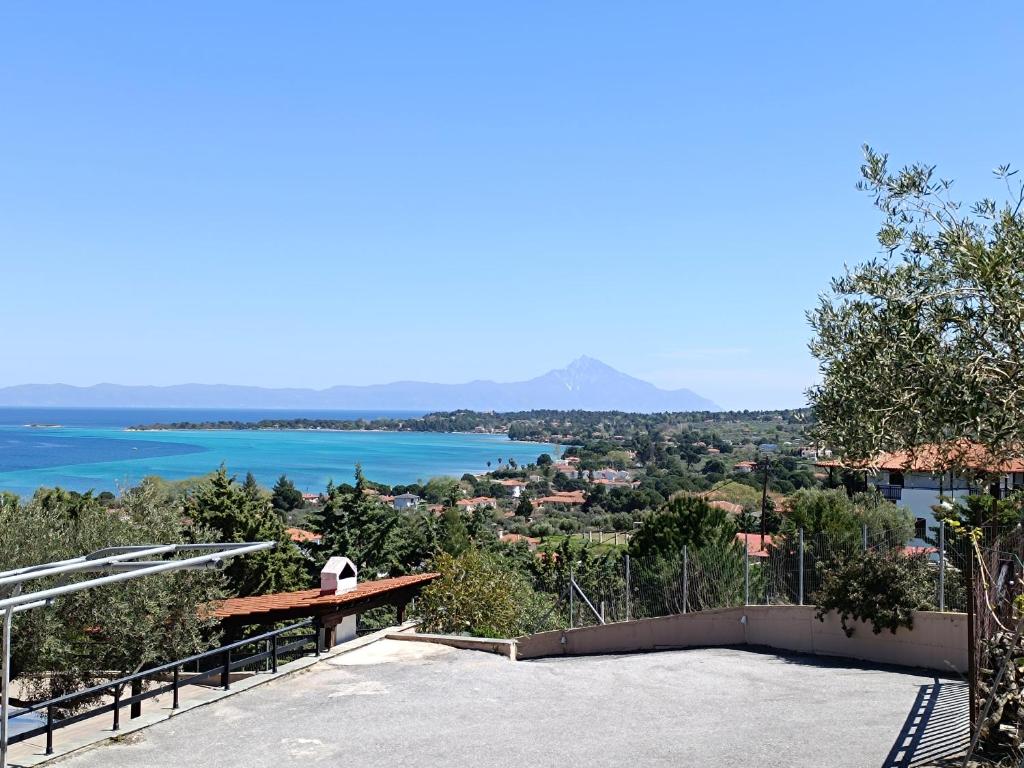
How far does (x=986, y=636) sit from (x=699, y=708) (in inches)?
195

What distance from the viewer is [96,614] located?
1565 centimetres

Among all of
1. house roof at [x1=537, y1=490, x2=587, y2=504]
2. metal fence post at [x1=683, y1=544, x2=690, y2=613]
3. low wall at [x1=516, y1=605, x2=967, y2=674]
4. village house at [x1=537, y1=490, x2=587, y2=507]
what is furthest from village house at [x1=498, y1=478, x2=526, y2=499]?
metal fence post at [x1=683, y1=544, x2=690, y2=613]

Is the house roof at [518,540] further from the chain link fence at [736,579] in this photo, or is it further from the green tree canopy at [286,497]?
the chain link fence at [736,579]

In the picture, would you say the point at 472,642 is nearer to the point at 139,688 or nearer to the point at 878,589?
the point at 139,688

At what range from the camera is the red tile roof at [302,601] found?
1727cm

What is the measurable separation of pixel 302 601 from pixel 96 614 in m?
3.77

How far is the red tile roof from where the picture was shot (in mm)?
17266

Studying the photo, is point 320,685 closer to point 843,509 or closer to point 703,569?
point 703,569

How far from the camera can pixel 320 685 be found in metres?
14.7

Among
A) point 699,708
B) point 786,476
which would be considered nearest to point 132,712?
point 699,708

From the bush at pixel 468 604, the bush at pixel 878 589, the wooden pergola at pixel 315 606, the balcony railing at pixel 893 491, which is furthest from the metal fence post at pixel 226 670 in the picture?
the balcony railing at pixel 893 491

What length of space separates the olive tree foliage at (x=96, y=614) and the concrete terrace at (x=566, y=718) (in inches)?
122

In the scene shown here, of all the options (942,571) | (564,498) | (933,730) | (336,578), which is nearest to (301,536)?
(336,578)

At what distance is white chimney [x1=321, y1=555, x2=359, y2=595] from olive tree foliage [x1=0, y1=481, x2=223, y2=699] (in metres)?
2.18
